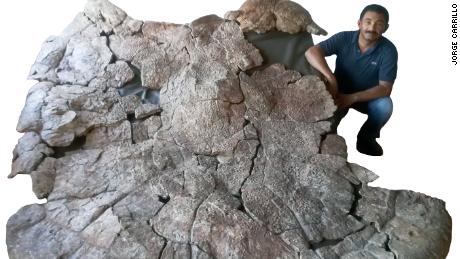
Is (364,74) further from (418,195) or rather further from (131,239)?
(131,239)

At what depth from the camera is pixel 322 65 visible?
2.91 m

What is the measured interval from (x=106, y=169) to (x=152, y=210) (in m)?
0.35

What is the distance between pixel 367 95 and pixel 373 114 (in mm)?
159

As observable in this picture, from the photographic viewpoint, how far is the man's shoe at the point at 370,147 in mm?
3064

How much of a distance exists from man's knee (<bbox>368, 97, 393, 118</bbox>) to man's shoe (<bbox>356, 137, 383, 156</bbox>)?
0.19 m

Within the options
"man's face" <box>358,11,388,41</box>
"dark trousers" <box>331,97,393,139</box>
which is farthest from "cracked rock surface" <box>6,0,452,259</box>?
"man's face" <box>358,11,388,41</box>

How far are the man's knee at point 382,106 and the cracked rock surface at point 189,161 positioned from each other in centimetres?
35

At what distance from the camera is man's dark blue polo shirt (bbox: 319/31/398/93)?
287cm

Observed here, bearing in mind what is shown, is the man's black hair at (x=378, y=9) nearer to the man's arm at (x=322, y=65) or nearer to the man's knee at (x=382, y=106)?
the man's arm at (x=322, y=65)

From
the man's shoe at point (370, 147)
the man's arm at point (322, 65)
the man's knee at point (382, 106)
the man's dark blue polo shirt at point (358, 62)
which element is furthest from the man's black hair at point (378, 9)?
the man's shoe at point (370, 147)

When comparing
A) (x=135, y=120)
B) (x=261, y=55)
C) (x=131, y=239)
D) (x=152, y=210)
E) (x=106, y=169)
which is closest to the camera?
(x=131, y=239)

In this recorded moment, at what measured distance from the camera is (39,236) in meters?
2.22

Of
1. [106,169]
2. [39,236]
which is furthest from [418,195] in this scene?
[39,236]

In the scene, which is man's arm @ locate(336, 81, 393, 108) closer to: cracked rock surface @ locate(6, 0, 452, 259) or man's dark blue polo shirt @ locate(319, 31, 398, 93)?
man's dark blue polo shirt @ locate(319, 31, 398, 93)
